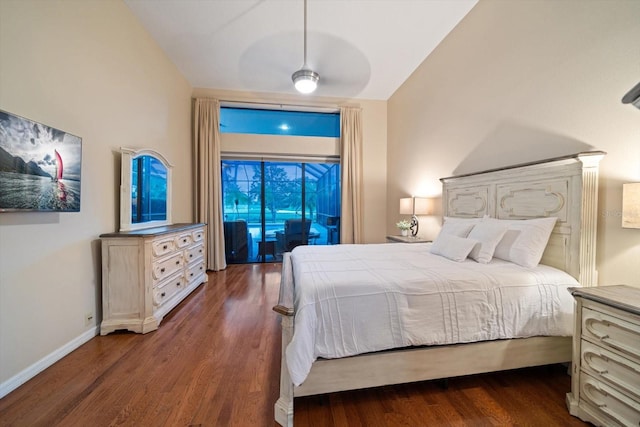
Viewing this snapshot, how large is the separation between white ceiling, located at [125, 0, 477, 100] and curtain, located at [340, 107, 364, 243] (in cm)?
71

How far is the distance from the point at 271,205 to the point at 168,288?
261 centimetres

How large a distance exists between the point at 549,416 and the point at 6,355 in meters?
3.25

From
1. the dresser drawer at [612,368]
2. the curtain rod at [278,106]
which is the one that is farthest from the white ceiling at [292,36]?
the dresser drawer at [612,368]

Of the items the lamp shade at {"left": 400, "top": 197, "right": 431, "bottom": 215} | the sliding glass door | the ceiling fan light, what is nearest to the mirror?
the sliding glass door

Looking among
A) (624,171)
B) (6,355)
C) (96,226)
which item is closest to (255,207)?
(96,226)

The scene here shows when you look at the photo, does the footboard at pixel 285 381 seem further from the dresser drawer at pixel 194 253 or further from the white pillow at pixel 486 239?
the dresser drawer at pixel 194 253

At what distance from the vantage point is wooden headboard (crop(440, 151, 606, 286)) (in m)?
1.66

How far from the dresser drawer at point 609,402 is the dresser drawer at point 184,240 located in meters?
3.55

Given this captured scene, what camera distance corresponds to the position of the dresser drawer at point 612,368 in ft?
3.72

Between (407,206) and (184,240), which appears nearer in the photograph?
(184,240)

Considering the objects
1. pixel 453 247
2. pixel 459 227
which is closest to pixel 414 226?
pixel 459 227

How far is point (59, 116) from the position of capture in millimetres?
1847

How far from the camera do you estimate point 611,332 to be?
1226 mm

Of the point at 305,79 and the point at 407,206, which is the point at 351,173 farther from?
the point at 305,79
